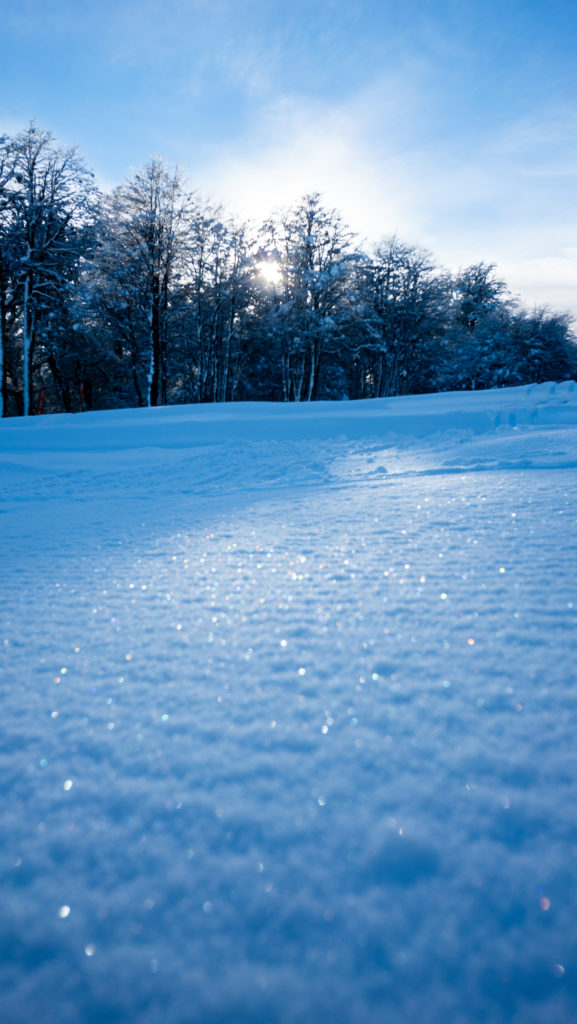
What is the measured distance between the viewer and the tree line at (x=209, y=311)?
15.6 metres

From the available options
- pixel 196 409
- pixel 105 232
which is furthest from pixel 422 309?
pixel 196 409

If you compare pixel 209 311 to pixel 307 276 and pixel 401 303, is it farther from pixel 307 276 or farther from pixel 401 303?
pixel 401 303

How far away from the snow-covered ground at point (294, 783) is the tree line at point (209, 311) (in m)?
16.3

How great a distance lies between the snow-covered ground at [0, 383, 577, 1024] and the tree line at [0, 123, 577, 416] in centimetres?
1631

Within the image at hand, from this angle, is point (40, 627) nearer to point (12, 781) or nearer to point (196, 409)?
point (12, 781)

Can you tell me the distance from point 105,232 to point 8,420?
31.0 ft

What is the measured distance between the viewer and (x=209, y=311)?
21875 mm

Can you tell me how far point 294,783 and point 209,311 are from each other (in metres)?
23.5

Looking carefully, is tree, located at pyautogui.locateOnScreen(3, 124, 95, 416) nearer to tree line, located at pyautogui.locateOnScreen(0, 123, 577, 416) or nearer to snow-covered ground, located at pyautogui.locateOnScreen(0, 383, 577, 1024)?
tree line, located at pyautogui.locateOnScreen(0, 123, 577, 416)

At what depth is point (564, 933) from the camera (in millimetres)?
626

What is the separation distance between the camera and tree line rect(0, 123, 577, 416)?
1560 centimetres

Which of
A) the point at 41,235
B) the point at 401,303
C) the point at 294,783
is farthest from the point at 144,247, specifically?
the point at 294,783

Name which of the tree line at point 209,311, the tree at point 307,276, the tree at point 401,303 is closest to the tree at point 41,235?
the tree line at point 209,311

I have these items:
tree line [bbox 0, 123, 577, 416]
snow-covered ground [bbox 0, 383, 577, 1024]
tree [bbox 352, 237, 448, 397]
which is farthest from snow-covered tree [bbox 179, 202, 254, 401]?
snow-covered ground [bbox 0, 383, 577, 1024]
